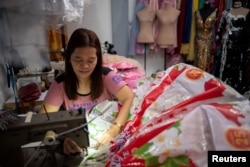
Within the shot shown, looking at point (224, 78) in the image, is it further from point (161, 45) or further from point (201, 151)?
point (201, 151)

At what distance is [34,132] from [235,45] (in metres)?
2.34

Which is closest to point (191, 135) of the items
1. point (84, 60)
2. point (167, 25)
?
point (84, 60)

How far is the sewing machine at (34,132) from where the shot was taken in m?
0.69

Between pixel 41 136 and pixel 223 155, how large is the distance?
51 centimetres

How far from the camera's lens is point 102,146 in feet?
2.61

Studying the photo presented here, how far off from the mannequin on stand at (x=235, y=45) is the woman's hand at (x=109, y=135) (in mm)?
1932

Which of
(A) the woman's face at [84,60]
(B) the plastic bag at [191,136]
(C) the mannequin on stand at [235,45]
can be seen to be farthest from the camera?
(C) the mannequin on stand at [235,45]

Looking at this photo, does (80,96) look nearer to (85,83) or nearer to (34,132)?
(85,83)

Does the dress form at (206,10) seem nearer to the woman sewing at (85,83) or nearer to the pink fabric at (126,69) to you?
the pink fabric at (126,69)

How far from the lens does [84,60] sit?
42.3 inches

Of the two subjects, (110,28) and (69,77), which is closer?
(69,77)

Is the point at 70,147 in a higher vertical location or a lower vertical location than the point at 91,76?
lower

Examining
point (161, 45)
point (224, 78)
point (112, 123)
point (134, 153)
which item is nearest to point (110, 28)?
point (161, 45)

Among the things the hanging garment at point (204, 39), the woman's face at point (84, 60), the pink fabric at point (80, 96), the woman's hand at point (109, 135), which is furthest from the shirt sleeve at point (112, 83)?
the hanging garment at point (204, 39)
